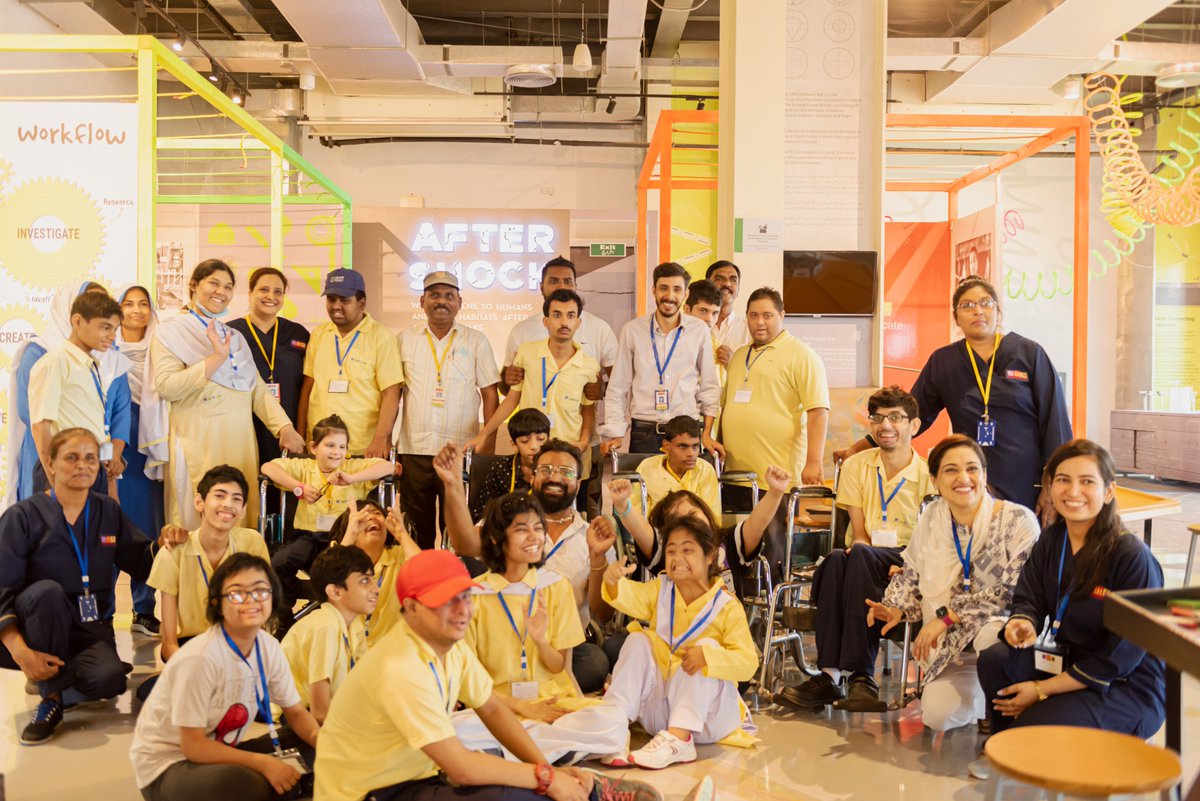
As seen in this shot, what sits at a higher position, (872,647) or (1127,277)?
(1127,277)

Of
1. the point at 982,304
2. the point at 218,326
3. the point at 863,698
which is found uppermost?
the point at 982,304

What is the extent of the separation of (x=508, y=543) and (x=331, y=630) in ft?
2.24

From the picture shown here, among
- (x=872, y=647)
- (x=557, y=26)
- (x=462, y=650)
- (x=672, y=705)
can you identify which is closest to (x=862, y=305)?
(x=872, y=647)

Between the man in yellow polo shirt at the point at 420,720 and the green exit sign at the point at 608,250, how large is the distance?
9461 mm

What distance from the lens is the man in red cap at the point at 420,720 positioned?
2.46 metres

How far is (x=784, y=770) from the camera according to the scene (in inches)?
138

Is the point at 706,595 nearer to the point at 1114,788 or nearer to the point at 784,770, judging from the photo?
the point at 784,770

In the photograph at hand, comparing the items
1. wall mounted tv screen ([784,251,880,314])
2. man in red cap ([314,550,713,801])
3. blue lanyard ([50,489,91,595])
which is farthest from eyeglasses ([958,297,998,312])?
blue lanyard ([50,489,91,595])

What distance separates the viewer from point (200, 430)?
5.00 meters

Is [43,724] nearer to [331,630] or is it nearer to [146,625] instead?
[331,630]

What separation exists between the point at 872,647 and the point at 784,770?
2.54 feet

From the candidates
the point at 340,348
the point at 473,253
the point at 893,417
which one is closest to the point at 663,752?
the point at 893,417

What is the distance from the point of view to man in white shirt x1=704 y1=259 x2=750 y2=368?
229 inches

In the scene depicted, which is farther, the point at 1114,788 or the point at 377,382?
the point at 377,382
